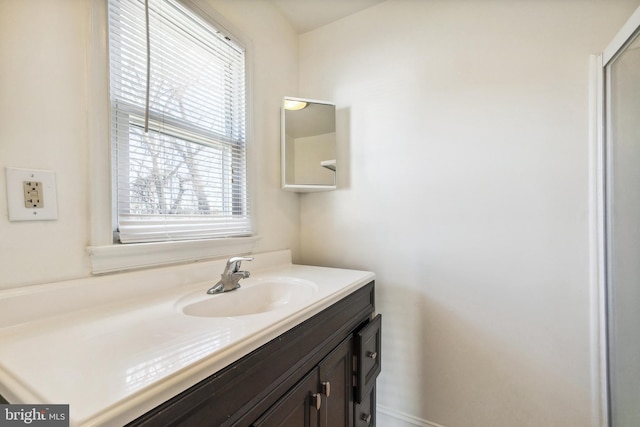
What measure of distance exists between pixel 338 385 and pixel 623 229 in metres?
1.20

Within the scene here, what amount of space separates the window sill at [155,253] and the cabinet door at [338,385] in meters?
0.64

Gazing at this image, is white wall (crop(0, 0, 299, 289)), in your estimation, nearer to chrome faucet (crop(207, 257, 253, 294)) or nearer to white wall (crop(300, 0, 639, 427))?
chrome faucet (crop(207, 257, 253, 294))

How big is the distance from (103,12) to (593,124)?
182 cm

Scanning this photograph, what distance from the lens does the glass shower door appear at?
3.20 ft

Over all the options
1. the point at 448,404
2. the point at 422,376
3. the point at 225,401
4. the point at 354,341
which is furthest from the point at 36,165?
the point at 448,404

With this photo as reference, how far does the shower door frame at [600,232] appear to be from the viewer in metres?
1.09

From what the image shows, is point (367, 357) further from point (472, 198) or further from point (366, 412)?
point (472, 198)

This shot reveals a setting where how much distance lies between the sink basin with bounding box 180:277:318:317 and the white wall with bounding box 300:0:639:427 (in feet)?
1.72

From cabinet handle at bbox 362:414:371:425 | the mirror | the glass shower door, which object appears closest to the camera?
the glass shower door

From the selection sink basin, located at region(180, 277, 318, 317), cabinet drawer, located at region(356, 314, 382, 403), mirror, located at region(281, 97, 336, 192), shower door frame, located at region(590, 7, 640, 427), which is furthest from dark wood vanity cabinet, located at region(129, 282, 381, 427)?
shower door frame, located at region(590, 7, 640, 427)

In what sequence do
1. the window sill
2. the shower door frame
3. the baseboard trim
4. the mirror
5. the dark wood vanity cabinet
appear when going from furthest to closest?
the mirror
the baseboard trim
the shower door frame
the window sill
the dark wood vanity cabinet

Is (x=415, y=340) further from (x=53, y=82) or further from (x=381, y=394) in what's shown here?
(x=53, y=82)

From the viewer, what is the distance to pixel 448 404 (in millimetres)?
1392

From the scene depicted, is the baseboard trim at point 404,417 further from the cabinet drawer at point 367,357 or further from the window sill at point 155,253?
the window sill at point 155,253
